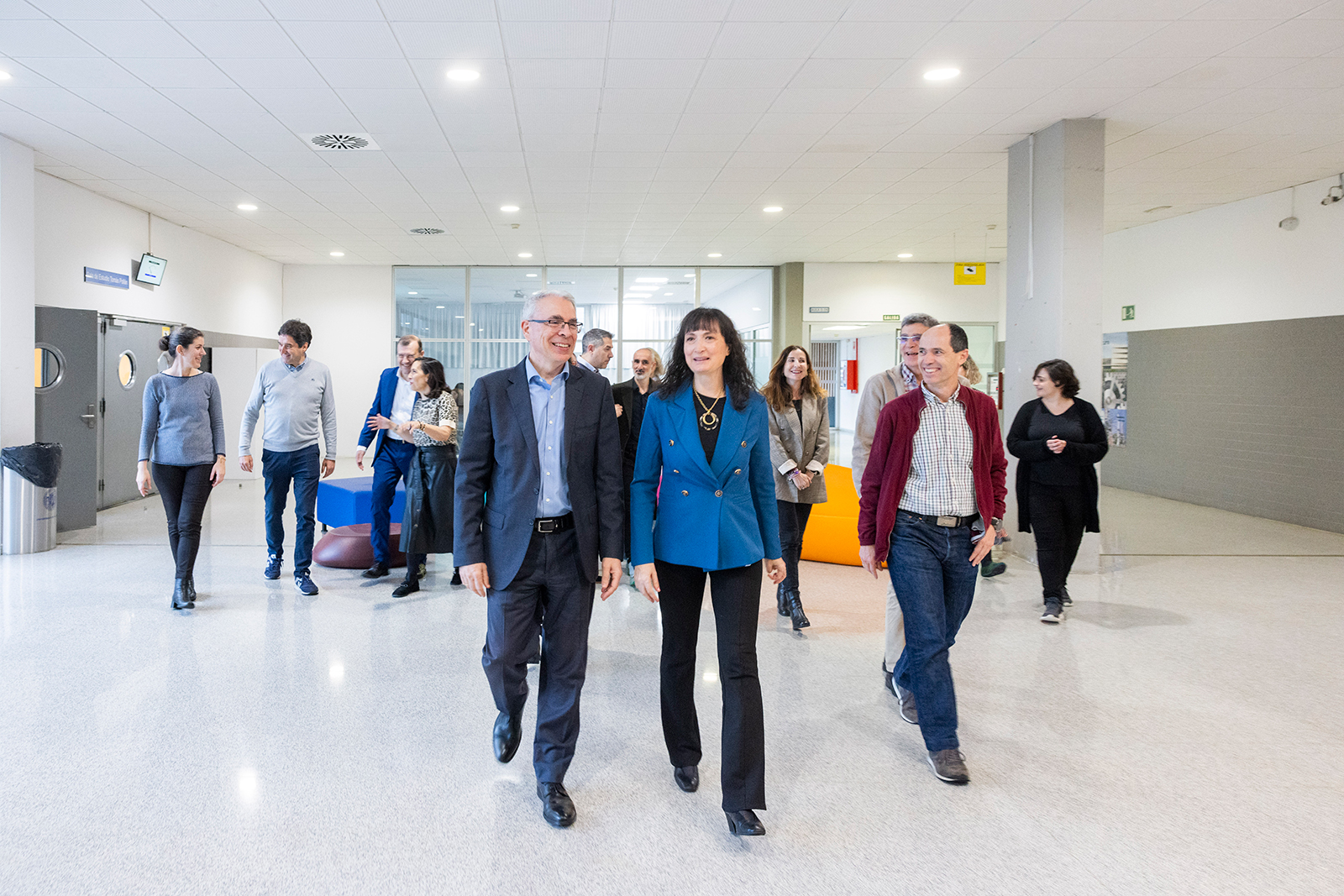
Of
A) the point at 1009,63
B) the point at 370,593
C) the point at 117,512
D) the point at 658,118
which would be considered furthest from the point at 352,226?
the point at 1009,63

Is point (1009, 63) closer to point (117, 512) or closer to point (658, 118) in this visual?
point (658, 118)

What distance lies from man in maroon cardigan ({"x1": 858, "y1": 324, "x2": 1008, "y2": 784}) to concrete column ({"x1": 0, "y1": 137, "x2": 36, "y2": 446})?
748 centimetres

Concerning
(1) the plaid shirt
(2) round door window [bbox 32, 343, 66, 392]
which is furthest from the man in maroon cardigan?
(2) round door window [bbox 32, 343, 66, 392]

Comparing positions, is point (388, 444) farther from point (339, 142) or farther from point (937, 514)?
point (937, 514)

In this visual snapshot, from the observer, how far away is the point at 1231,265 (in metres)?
9.34

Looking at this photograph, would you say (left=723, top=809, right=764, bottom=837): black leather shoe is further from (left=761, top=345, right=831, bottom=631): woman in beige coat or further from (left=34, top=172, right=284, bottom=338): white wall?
(left=34, top=172, right=284, bottom=338): white wall

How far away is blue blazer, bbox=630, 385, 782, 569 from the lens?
2.41m

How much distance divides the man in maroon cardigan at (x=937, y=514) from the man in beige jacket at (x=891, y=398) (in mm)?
604

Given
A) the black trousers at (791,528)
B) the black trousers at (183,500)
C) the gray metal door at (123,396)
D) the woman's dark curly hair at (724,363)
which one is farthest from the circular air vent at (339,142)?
the woman's dark curly hair at (724,363)

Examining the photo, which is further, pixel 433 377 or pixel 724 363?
pixel 433 377

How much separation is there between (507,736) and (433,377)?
3054mm

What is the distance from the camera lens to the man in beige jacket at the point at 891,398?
11.7 ft

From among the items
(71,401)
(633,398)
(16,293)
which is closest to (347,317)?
(71,401)

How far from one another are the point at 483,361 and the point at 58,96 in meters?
9.53
